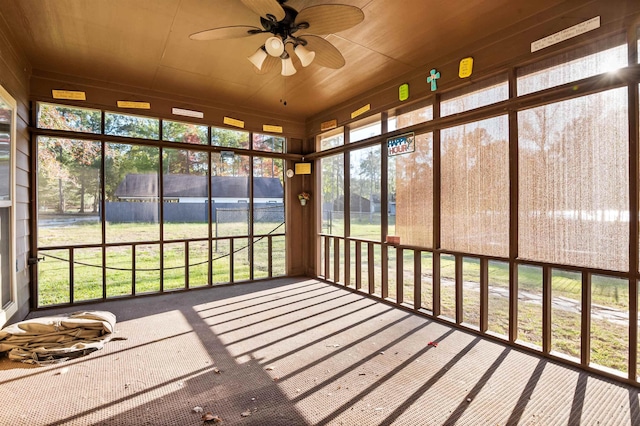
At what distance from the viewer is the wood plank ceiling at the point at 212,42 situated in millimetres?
2555

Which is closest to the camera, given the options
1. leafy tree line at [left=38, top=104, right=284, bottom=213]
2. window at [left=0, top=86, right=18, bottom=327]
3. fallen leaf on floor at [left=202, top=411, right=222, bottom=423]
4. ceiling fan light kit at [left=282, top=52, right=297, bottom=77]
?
fallen leaf on floor at [left=202, top=411, right=222, bottom=423]

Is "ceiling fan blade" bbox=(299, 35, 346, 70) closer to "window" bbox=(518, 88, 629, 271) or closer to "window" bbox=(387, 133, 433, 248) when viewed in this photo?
"window" bbox=(387, 133, 433, 248)

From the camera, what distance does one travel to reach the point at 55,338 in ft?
9.29

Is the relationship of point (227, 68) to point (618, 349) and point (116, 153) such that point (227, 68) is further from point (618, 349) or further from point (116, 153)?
point (618, 349)

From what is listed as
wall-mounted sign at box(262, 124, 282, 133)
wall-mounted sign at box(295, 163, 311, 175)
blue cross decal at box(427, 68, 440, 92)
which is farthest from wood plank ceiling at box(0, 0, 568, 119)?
wall-mounted sign at box(295, 163, 311, 175)

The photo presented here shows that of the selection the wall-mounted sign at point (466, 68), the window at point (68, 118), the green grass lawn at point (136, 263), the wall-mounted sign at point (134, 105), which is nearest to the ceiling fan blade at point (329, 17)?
the wall-mounted sign at point (466, 68)

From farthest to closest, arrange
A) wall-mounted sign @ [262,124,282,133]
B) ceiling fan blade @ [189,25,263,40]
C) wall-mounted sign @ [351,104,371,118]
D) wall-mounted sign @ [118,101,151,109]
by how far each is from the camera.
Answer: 1. wall-mounted sign @ [262,124,282,133]
2. wall-mounted sign @ [351,104,371,118]
3. wall-mounted sign @ [118,101,151,109]
4. ceiling fan blade @ [189,25,263,40]

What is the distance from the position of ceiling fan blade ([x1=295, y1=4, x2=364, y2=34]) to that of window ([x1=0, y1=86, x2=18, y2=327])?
110 inches

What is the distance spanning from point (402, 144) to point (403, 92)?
0.60 metres

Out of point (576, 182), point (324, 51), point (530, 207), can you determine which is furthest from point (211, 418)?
point (576, 182)

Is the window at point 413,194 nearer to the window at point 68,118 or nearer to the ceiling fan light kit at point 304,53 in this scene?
the ceiling fan light kit at point 304,53

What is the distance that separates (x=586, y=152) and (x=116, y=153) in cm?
516

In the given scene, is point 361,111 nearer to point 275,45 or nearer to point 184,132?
point 275,45

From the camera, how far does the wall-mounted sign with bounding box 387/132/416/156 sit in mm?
3828
